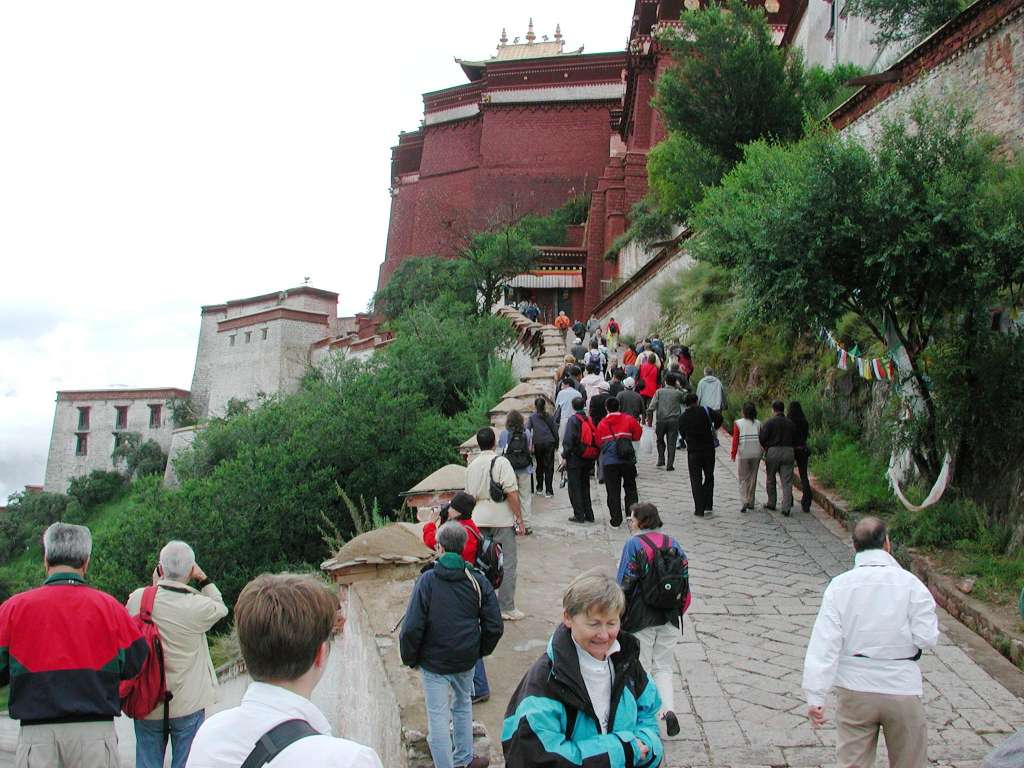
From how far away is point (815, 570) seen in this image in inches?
351

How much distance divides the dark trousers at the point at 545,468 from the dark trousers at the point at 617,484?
56.2 inches

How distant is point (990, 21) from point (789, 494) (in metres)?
8.06

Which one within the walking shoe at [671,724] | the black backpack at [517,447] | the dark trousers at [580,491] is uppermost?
the black backpack at [517,447]

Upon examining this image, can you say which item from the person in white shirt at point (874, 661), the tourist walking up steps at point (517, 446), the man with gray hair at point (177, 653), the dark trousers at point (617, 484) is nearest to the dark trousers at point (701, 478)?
the dark trousers at point (617, 484)

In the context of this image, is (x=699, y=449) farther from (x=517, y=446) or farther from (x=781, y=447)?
(x=517, y=446)

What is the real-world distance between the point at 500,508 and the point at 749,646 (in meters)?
2.12

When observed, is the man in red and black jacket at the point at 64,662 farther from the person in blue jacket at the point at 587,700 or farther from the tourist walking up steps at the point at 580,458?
the tourist walking up steps at the point at 580,458

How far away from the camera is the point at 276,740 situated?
7.23ft

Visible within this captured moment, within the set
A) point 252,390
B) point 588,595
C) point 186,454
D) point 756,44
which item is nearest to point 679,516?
point 588,595

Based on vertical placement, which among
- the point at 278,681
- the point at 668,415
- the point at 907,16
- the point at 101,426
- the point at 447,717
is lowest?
the point at 447,717

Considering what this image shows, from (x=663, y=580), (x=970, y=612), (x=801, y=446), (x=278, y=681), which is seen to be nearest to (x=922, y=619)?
(x=663, y=580)

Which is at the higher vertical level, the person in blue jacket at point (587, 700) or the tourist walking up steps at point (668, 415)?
the tourist walking up steps at point (668, 415)

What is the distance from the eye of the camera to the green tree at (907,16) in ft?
62.8

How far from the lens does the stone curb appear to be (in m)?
6.84
